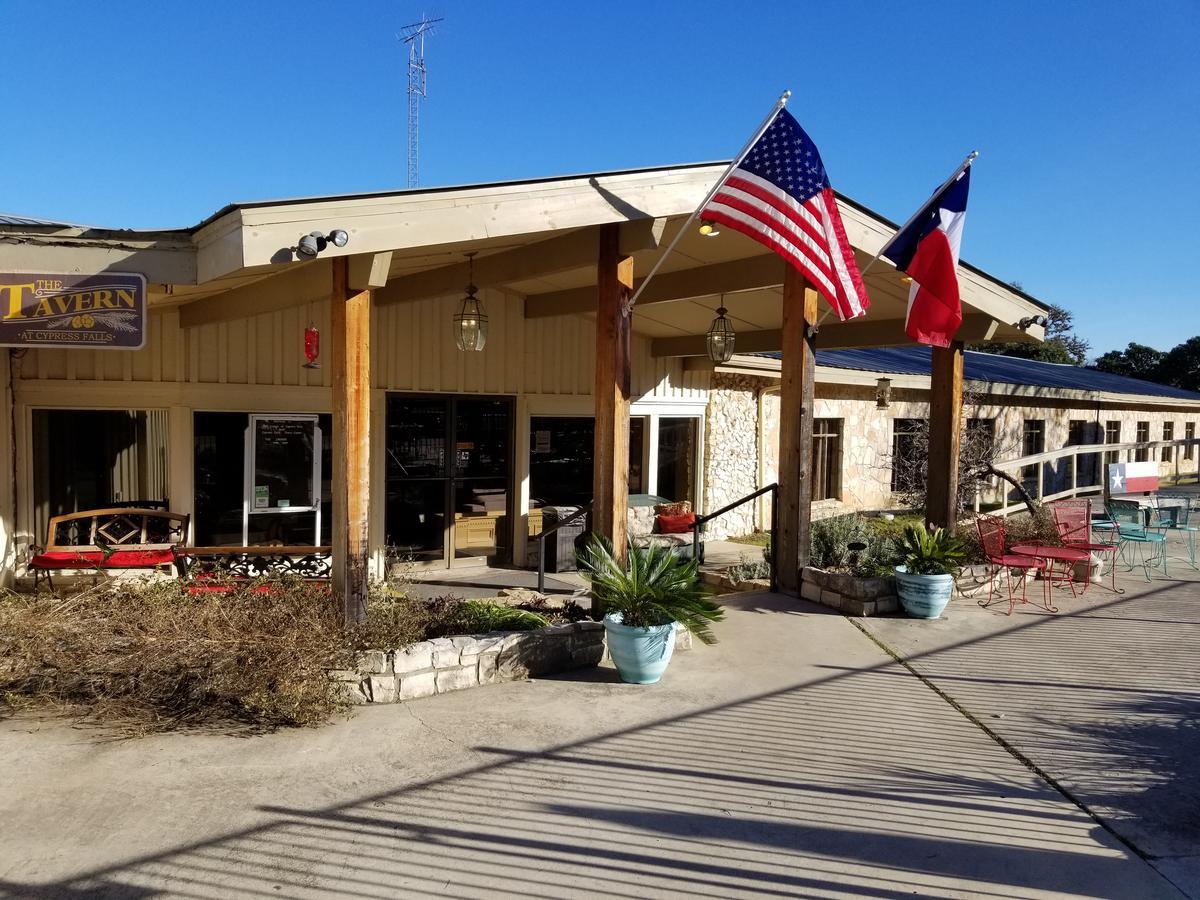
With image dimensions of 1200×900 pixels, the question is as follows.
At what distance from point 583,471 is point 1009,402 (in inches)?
391

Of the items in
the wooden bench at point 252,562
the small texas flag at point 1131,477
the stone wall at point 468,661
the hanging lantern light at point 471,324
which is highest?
the hanging lantern light at point 471,324

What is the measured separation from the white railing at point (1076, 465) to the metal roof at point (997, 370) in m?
1.55

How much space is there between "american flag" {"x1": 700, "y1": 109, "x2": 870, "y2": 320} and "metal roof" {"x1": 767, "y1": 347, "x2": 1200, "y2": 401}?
7.08m

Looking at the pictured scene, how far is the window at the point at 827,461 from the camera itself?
44.4 feet

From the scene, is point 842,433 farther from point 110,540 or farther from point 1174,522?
point 110,540

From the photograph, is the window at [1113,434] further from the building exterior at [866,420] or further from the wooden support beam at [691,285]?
the wooden support beam at [691,285]

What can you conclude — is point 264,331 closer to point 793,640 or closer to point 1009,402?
point 793,640

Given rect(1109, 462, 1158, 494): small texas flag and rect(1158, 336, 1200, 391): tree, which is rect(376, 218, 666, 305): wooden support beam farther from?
rect(1158, 336, 1200, 391): tree

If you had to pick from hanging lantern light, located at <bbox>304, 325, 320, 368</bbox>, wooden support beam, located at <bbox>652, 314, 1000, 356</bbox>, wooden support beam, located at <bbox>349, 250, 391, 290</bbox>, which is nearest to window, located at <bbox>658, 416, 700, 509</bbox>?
wooden support beam, located at <bbox>652, 314, 1000, 356</bbox>

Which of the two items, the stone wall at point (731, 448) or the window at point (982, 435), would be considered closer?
the stone wall at point (731, 448)

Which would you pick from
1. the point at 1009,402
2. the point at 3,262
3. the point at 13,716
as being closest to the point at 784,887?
the point at 13,716

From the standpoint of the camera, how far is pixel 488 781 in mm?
4023

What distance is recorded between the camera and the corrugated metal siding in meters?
7.62

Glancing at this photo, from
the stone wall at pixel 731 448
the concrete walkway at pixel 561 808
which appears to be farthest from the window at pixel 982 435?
the concrete walkway at pixel 561 808
